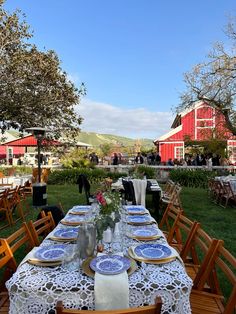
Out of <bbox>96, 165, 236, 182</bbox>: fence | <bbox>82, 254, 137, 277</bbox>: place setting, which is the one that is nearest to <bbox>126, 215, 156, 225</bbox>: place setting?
<bbox>82, 254, 137, 277</bbox>: place setting

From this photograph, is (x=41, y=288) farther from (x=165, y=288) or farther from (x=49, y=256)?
(x=165, y=288)

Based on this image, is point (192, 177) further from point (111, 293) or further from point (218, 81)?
point (111, 293)

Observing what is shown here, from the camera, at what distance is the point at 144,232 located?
3025 millimetres

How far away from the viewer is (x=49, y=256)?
234 cm

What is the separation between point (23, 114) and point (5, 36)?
3.39 meters

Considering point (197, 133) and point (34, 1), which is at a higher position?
point (34, 1)

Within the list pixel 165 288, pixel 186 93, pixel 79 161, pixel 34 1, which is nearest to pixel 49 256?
pixel 165 288

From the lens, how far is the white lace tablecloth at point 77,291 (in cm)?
184

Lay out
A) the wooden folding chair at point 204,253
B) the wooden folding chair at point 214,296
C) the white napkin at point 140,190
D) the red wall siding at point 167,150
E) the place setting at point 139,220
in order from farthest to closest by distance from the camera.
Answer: the red wall siding at point 167,150 → the white napkin at point 140,190 → the place setting at point 139,220 → the wooden folding chair at point 204,253 → the wooden folding chair at point 214,296

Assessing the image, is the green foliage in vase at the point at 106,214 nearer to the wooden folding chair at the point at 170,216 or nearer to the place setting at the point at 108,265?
the place setting at the point at 108,265

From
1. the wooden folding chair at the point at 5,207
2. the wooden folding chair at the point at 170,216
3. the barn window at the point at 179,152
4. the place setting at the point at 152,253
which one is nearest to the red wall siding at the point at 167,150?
the barn window at the point at 179,152

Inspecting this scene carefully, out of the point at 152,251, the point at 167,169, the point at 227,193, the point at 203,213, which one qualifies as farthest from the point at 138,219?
the point at 167,169

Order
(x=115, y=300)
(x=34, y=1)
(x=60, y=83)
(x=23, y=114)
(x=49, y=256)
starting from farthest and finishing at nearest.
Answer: (x=60, y=83)
(x=23, y=114)
(x=34, y=1)
(x=49, y=256)
(x=115, y=300)

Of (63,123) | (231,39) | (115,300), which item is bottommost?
(115,300)
